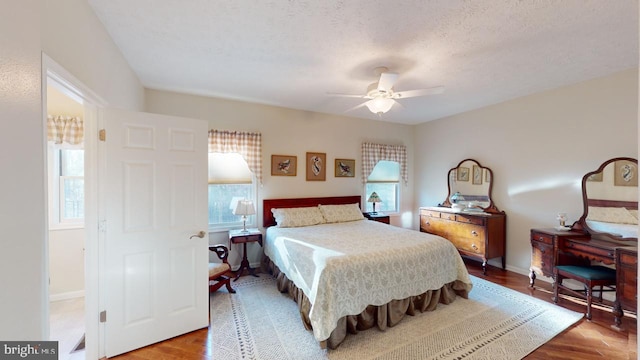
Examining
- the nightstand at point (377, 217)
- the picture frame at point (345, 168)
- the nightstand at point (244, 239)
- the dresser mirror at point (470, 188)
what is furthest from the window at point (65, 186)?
the dresser mirror at point (470, 188)

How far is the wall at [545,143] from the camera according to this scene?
2963mm

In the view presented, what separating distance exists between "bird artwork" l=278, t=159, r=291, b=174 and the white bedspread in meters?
1.26

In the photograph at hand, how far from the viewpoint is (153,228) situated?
2229mm

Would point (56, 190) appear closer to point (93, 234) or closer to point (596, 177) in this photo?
point (93, 234)

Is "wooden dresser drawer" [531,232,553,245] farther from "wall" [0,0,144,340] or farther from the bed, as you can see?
"wall" [0,0,144,340]

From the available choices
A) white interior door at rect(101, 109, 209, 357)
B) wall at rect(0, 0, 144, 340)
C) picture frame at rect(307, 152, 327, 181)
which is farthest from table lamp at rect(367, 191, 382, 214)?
wall at rect(0, 0, 144, 340)

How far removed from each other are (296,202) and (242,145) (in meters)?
1.29

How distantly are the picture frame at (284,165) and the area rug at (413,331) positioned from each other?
1935 mm

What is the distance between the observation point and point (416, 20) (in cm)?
192

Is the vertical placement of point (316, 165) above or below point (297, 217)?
above

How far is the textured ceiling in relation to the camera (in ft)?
5.89

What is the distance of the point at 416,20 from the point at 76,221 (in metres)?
4.26

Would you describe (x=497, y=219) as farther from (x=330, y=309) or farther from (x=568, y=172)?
(x=330, y=309)

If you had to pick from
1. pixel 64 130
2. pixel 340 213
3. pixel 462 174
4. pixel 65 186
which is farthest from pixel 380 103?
pixel 65 186
